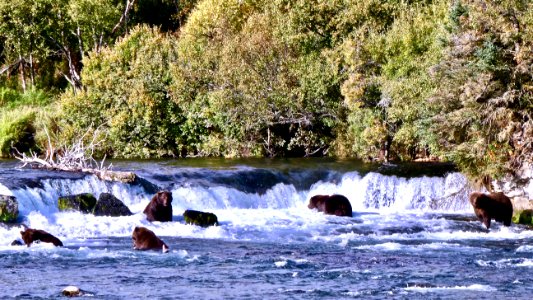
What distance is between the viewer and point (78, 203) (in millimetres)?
27578

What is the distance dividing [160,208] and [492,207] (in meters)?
9.11

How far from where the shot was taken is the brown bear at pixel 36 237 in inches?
891

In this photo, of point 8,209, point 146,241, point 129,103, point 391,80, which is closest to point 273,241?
point 146,241

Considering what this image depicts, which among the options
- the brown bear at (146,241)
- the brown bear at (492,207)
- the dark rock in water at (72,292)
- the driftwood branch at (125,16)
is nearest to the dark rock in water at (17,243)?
the brown bear at (146,241)

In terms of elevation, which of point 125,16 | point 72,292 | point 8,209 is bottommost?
point 72,292

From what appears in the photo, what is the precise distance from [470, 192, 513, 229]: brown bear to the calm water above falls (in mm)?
408

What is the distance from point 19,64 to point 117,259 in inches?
1482

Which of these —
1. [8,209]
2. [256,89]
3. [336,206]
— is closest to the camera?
[8,209]

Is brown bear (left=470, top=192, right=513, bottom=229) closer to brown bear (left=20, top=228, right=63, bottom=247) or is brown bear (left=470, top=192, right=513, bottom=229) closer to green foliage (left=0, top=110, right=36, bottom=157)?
brown bear (left=20, top=228, right=63, bottom=247)

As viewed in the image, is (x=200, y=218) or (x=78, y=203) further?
(x=78, y=203)

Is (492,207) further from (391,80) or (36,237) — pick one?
(36,237)

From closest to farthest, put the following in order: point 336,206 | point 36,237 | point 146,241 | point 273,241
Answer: point 146,241 → point 36,237 → point 273,241 → point 336,206

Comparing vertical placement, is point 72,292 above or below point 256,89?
below

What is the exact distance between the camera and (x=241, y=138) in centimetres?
4244
